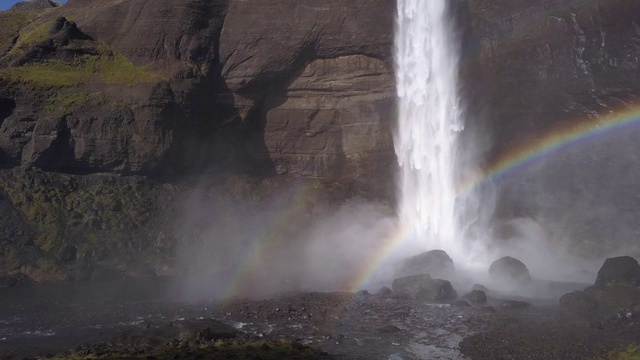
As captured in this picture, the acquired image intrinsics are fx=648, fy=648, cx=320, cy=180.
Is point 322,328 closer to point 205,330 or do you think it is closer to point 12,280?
point 205,330

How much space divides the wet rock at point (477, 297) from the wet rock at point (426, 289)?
87cm

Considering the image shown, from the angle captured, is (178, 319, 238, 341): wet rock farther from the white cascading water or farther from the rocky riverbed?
the white cascading water

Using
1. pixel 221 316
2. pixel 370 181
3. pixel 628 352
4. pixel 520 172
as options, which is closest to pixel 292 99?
pixel 370 181

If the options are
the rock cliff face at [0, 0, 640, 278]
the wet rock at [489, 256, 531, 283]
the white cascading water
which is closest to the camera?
the wet rock at [489, 256, 531, 283]

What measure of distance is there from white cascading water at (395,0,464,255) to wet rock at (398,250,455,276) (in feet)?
30.8

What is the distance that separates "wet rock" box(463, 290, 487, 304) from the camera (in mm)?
27031

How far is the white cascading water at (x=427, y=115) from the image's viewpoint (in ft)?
143

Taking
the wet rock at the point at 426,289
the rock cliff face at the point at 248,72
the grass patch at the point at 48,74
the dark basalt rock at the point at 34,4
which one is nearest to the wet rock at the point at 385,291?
the wet rock at the point at 426,289

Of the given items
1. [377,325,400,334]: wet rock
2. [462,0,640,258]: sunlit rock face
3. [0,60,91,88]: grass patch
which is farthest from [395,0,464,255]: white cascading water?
[0,60,91,88]: grass patch

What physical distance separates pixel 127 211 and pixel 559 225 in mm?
27761

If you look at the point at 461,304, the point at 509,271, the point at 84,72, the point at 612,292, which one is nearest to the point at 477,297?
the point at 461,304

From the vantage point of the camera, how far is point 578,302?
25.3m

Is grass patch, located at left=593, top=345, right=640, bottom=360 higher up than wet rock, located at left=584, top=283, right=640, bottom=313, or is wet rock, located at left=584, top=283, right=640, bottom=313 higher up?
wet rock, located at left=584, top=283, right=640, bottom=313

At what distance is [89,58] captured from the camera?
46.1m
